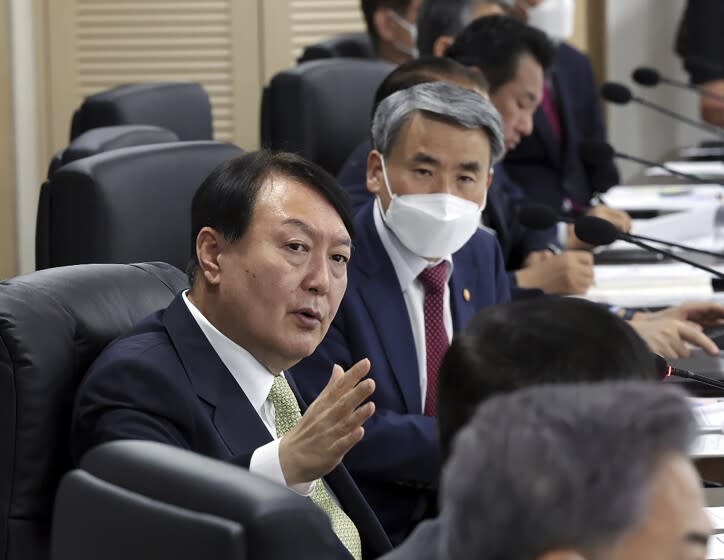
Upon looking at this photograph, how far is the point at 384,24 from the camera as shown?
4.56 metres

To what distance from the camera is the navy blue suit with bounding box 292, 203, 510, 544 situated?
2.04m

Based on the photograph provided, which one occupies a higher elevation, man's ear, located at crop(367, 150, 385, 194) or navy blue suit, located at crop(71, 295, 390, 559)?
man's ear, located at crop(367, 150, 385, 194)

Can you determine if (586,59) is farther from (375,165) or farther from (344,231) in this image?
(344,231)

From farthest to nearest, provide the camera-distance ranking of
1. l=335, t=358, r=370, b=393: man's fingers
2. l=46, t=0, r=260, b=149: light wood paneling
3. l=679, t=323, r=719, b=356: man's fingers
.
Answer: l=46, t=0, r=260, b=149: light wood paneling < l=679, t=323, r=719, b=356: man's fingers < l=335, t=358, r=370, b=393: man's fingers

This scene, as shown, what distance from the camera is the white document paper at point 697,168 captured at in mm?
4555

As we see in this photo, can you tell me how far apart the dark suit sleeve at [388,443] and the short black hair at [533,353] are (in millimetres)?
892

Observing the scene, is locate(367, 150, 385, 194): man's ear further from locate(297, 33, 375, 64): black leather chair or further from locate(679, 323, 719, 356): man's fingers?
locate(297, 33, 375, 64): black leather chair

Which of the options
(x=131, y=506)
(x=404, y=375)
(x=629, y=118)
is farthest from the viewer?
(x=629, y=118)

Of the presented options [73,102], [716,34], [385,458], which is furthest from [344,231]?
[716,34]

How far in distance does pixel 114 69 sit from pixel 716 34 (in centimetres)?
235

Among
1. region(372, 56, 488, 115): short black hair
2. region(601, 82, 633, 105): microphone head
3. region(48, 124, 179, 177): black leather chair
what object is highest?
region(372, 56, 488, 115): short black hair

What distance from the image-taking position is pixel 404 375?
2.16 meters

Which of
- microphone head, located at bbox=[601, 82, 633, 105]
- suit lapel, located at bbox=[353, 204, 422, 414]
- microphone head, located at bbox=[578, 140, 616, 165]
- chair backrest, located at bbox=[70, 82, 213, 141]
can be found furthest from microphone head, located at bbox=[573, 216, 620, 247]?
microphone head, located at bbox=[601, 82, 633, 105]

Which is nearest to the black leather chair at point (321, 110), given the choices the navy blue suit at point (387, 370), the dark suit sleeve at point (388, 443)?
the navy blue suit at point (387, 370)
